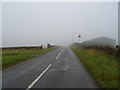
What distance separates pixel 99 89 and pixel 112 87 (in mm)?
592

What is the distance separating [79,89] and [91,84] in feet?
3.80

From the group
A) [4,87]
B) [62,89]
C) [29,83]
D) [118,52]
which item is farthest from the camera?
[118,52]

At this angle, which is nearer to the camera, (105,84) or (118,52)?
(105,84)

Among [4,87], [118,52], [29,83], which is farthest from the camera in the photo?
[118,52]

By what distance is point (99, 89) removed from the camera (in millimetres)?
8234

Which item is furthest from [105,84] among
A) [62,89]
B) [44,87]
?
[44,87]

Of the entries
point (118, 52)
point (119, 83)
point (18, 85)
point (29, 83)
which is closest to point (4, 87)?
point (18, 85)

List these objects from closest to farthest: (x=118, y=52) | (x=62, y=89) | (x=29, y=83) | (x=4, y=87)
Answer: (x=62, y=89) → (x=4, y=87) → (x=29, y=83) → (x=118, y=52)

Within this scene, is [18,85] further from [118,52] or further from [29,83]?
[118,52]

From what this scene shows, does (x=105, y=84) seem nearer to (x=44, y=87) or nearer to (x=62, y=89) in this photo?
(x=62, y=89)

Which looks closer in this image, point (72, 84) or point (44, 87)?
point (44, 87)

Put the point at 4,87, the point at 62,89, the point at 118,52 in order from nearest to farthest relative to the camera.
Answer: the point at 62,89, the point at 4,87, the point at 118,52

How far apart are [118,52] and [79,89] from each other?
15.3m

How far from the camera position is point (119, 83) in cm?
905
